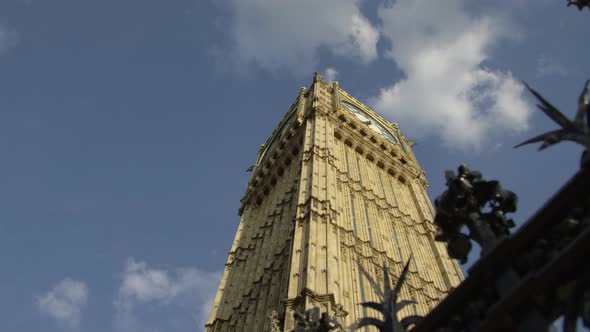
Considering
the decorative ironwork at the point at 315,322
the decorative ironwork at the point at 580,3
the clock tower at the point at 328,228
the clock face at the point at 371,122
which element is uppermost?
the clock face at the point at 371,122

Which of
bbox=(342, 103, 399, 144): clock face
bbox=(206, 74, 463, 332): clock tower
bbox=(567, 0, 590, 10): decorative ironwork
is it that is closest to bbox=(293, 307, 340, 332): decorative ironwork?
bbox=(567, 0, 590, 10): decorative ironwork

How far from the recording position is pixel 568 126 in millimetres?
4027

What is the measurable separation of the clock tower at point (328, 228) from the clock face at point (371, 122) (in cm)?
20

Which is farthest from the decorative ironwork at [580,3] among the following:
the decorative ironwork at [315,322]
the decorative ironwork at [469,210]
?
the decorative ironwork at [315,322]

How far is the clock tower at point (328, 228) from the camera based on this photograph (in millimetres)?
18281

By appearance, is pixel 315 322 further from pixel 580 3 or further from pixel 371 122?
pixel 371 122

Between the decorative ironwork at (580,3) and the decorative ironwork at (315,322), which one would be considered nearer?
the decorative ironwork at (580,3)

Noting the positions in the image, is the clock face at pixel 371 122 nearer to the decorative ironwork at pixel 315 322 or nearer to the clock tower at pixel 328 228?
the clock tower at pixel 328 228

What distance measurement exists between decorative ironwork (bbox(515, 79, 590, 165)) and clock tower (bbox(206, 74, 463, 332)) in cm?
1096

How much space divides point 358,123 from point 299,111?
13.7 feet

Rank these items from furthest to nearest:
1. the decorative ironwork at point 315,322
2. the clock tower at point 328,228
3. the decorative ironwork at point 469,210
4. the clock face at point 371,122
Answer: the clock face at point 371,122 < the clock tower at point 328,228 < the decorative ironwork at point 315,322 < the decorative ironwork at point 469,210

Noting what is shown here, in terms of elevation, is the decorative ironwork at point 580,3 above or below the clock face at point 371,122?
below

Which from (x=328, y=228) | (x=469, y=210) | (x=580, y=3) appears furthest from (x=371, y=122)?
(x=469, y=210)

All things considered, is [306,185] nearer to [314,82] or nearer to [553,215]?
[314,82]
